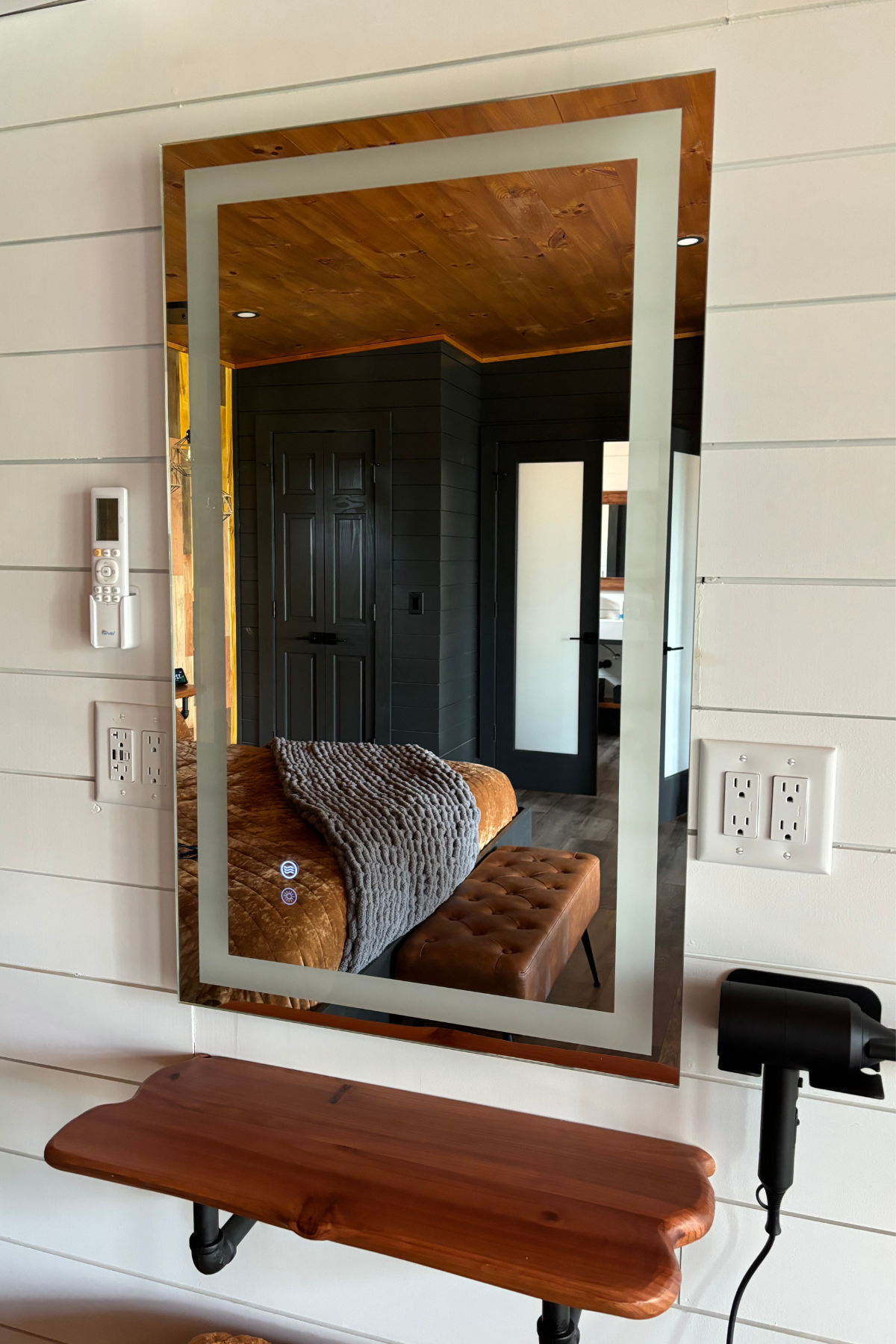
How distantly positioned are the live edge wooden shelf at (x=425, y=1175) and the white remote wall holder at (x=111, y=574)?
0.62 metres

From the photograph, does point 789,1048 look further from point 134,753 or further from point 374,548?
point 134,753

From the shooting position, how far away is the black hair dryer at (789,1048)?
944 mm

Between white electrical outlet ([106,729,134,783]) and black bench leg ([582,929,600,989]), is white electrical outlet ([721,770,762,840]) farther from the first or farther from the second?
white electrical outlet ([106,729,134,783])

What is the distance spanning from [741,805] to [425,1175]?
21.5 inches

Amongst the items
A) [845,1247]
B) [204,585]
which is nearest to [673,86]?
[204,585]

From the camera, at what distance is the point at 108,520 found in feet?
4.36

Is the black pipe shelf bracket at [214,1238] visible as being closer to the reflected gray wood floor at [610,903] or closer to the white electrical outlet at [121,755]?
the reflected gray wood floor at [610,903]

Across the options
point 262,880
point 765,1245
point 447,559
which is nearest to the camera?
→ point 765,1245

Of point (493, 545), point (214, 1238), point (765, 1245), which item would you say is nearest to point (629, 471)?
point (493, 545)

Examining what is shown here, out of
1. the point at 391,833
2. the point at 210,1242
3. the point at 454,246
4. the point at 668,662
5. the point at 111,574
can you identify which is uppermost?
the point at 454,246

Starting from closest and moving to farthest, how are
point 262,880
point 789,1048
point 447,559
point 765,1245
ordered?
1. point 789,1048
2. point 765,1245
3. point 447,559
4. point 262,880

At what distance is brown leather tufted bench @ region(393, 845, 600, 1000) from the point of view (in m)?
1.12

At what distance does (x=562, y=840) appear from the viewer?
1.12m

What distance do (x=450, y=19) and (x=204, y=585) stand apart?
763 mm
